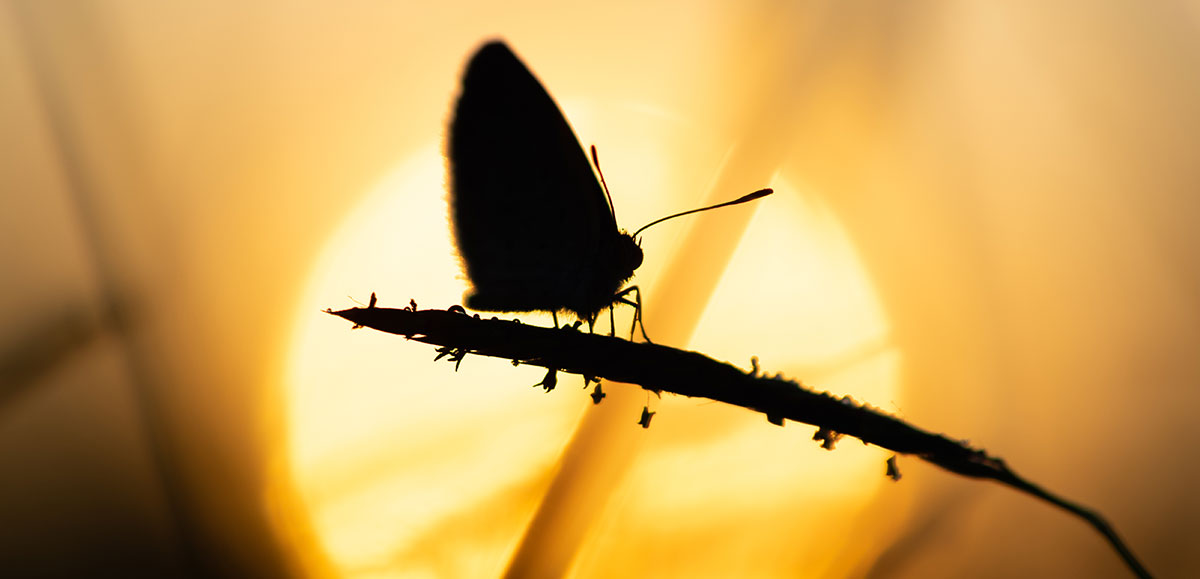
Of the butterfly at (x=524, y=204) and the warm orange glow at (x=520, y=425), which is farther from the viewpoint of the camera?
the warm orange glow at (x=520, y=425)

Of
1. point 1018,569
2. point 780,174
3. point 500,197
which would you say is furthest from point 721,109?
point 1018,569

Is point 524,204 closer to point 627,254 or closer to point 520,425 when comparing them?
point 627,254

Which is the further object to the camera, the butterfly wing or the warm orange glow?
the warm orange glow

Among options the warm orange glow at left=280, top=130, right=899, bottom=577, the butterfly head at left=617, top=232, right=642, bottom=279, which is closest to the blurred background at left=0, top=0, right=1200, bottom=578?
the warm orange glow at left=280, top=130, right=899, bottom=577

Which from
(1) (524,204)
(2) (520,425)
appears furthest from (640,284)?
(1) (524,204)

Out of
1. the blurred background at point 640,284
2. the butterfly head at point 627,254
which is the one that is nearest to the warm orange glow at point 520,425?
the blurred background at point 640,284

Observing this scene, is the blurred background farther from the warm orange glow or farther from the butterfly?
the butterfly

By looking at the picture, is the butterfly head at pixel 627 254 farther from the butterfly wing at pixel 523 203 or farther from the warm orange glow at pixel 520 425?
the warm orange glow at pixel 520 425
